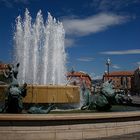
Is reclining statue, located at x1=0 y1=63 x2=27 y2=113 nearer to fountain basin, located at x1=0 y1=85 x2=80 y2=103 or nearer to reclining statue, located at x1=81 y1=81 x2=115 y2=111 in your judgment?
reclining statue, located at x1=81 y1=81 x2=115 y2=111

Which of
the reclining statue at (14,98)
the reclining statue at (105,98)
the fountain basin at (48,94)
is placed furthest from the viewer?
the fountain basin at (48,94)

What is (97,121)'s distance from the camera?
9.91 m

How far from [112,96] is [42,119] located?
3441mm

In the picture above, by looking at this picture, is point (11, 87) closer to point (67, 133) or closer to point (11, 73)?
point (11, 73)

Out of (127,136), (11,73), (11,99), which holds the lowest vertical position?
(127,136)

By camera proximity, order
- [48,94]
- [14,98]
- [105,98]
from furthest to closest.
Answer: [48,94], [105,98], [14,98]

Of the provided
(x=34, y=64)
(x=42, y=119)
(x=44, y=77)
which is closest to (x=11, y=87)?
(x=42, y=119)

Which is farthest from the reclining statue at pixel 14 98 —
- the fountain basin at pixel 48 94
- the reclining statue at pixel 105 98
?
the fountain basin at pixel 48 94

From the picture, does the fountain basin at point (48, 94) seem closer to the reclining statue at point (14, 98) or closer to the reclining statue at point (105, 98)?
the reclining statue at point (105, 98)

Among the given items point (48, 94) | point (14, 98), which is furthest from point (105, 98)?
point (48, 94)

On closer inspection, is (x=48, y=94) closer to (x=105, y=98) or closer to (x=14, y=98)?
(x=105, y=98)

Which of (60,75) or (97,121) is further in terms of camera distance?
(60,75)

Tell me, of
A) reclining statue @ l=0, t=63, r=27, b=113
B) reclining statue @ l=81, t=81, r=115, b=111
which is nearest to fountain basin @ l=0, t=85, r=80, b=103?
reclining statue @ l=81, t=81, r=115, b=111

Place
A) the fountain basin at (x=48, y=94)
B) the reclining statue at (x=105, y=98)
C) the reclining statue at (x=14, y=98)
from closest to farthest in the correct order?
the reclining statue at (x=14, y=98) < the reclining statue at (x=105, y=98) < the fountain basin at (x=48, y=94)
